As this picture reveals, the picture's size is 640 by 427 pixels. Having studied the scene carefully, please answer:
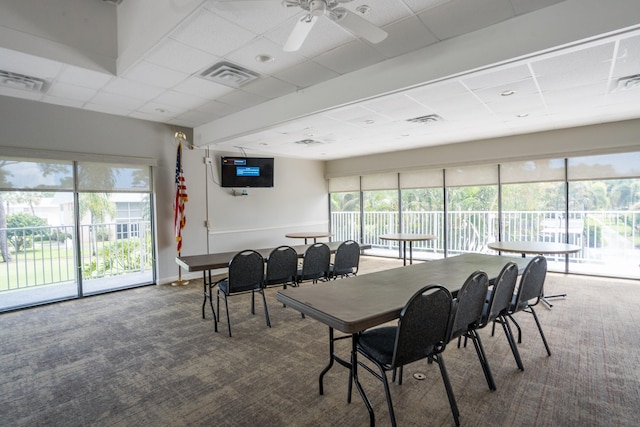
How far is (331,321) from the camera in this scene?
1.80 metres

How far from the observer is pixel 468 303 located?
212cm

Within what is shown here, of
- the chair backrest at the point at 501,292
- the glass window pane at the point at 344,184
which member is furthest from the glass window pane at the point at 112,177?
the chair backrest at the point at 501,292

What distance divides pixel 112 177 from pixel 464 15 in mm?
Answer: 5292

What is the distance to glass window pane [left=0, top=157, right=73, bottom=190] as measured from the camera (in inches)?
167

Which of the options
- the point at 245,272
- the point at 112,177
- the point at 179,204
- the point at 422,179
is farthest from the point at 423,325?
the point at 422,179

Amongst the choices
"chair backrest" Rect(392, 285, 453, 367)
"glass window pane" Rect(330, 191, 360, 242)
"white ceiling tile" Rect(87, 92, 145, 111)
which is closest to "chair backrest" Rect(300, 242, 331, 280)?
"chair backrest" Rect(392, 285, 453, 367)

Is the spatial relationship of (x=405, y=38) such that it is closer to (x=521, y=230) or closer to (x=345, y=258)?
(x=345, y=258)

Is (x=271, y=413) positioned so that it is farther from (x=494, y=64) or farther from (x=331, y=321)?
(x=494, y=64)

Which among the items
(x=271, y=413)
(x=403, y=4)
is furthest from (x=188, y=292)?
(x=403, y=4)

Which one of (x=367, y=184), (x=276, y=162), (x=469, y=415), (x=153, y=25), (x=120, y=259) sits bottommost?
(x=469, y=415)

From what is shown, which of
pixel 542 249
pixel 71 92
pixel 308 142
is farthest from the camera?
pixel 308 142

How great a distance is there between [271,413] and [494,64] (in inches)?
124

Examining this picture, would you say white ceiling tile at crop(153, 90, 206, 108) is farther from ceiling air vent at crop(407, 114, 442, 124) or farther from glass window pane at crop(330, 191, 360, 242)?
glass window pane at crop(330, 191, 360, 242)

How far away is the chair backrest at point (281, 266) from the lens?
3.78 meters
